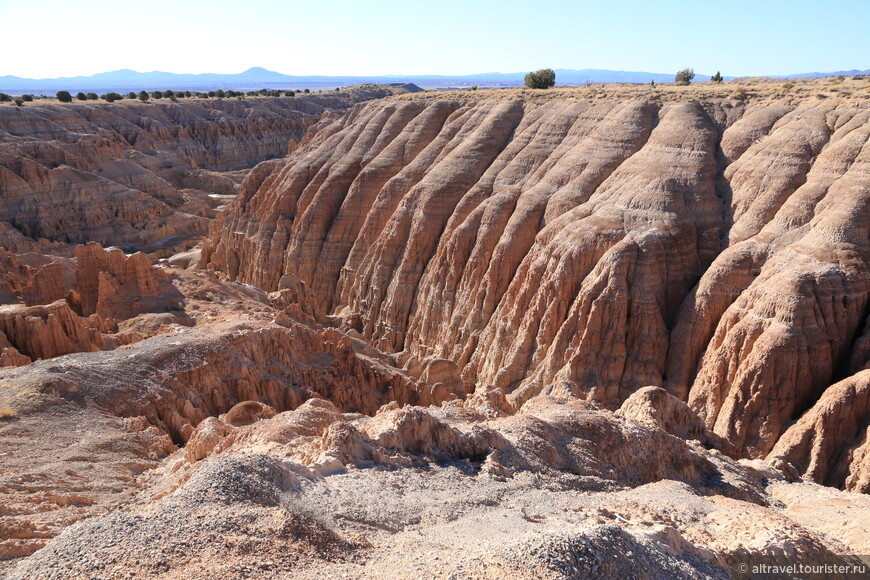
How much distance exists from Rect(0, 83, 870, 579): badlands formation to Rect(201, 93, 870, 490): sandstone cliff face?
0.53 feet

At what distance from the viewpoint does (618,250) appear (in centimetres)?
3272

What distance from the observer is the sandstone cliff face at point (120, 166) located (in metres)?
67.6

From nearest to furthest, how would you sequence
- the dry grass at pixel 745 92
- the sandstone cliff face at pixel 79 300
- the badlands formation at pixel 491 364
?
the badlands formation at pixel 491 364 → the sandstone cliff face at pixel 79 300 → the dry grass at pixel 745 92

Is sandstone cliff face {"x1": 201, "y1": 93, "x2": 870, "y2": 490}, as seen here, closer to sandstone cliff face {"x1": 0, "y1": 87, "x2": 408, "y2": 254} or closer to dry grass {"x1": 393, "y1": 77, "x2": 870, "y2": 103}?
dry grass {"x1": 393, "y1": 77, "x2": 870, "y2": 103}

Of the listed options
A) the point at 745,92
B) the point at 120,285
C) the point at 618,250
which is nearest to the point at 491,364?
the point at 618,250

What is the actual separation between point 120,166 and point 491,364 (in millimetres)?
63399

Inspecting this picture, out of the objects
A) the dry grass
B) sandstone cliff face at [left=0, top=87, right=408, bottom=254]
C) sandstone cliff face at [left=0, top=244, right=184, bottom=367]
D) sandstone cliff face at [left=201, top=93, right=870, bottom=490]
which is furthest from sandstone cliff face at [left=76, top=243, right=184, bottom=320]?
the dry grass

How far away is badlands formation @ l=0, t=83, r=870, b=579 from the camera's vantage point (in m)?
13.4

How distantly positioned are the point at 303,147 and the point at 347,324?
25.8 meters

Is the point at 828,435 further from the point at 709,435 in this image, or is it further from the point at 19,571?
the point at 19,571

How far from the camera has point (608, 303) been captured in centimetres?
3203

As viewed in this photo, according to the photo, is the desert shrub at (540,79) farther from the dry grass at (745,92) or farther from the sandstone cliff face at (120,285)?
the sandstone cliff face at (120,285)

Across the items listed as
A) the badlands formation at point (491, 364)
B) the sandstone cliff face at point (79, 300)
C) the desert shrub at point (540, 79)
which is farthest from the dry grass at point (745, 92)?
the sandstone cliff face at point (79, 300)

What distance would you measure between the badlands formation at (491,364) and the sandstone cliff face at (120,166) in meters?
23.5
